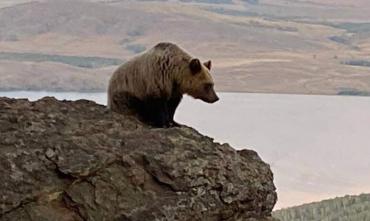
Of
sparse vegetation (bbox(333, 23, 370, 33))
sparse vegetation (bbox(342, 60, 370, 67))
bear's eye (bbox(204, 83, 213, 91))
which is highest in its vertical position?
bear's eye (bbox(204, 83, 213, 91))

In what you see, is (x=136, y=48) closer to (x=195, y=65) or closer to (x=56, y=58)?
(x=56, y=58)

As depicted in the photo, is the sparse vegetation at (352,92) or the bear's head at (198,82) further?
the sparse vegetation at (352,92)

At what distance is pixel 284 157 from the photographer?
3994 centimetres

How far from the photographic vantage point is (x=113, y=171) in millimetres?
7141

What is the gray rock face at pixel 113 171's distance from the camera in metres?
6.77

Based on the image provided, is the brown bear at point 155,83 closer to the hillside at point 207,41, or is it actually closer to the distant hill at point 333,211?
the distant hill at point 333,211

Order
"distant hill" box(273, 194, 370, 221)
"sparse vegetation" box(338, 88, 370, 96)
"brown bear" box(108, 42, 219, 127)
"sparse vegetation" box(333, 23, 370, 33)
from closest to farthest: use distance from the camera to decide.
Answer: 1. "brown bear" box(108, 42, 219, 127)
2. "distant hill" box(273, 194, 370, 221)
3. "sparse vegetation" box(338, 88, 370, 96)
4. "sparse vegetation" box(333, 23, 370, 33)

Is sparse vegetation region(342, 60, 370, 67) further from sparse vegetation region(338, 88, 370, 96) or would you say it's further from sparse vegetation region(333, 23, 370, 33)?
sparse vegetation region(333, 23, 370, 33)

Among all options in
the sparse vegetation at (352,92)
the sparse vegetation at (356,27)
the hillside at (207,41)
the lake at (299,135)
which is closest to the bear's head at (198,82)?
the lake at (299,135)

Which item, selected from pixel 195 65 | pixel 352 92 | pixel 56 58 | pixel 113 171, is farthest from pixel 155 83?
pixel 56 58

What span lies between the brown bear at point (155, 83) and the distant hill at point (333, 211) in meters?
16.7

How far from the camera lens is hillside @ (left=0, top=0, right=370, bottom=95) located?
6575 cm

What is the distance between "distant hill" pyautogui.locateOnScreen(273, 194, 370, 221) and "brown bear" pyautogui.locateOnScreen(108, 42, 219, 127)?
54.7ft

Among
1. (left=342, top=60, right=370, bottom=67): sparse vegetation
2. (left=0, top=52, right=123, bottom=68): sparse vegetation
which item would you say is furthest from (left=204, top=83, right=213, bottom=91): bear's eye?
(left=342, top=60, right=370, bottom=67): sparse vegetation
